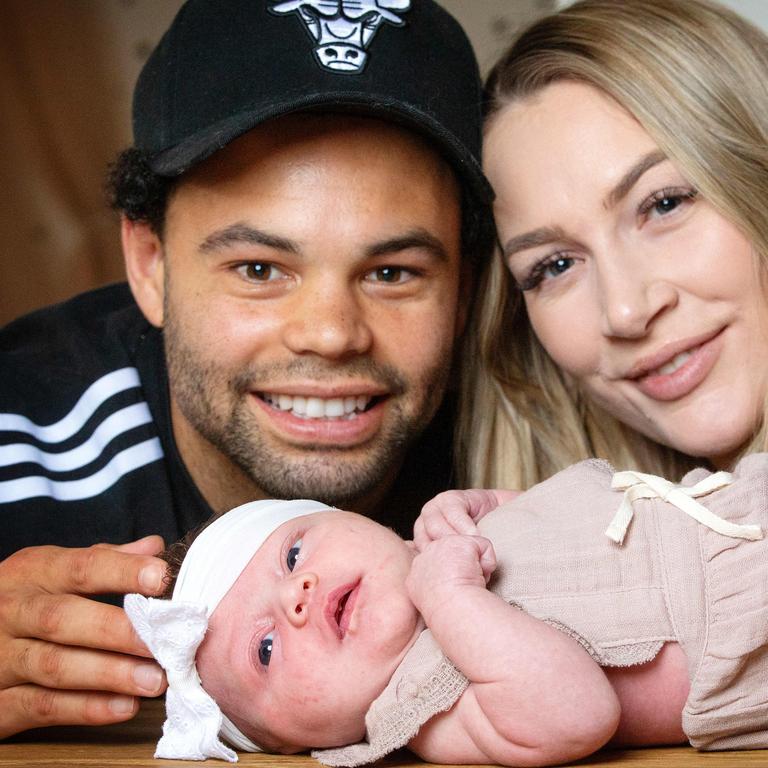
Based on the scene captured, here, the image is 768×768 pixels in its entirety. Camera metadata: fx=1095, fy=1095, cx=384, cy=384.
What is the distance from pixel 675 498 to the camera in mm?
1316

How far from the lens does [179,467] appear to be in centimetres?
212

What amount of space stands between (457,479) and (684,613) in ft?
3.34

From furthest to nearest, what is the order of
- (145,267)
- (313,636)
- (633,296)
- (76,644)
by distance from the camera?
(145,267), (633,296), (76,644), (313,636)

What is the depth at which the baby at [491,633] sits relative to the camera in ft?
3.84

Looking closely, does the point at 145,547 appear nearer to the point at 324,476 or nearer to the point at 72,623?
the point at 72,623

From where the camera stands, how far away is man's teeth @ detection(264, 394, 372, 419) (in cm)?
190

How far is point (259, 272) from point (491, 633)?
2.96 ft

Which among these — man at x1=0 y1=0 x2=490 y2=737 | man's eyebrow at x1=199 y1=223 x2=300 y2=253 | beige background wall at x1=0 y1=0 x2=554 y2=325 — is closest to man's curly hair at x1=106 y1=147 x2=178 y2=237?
man at x1=0 y1=0 x2=490 y2=737

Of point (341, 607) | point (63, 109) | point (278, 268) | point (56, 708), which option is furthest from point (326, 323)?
point (63, 109)

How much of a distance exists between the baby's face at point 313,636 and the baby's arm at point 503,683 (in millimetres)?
71

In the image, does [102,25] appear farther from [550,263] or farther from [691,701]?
[691,701]

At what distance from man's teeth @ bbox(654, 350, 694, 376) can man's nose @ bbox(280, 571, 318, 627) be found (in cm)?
74

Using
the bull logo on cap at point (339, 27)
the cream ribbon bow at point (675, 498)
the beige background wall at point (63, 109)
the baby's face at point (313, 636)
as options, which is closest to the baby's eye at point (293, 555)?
the baby's face at point (313, 636)

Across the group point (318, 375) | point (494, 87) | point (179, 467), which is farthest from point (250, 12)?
point (179, 467)
